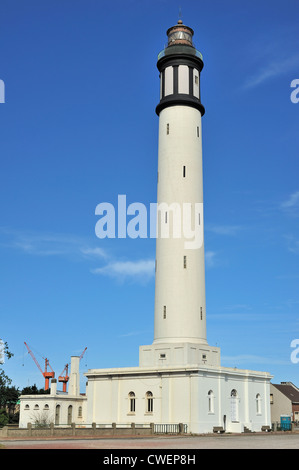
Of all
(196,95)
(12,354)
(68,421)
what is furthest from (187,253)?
(68,421)

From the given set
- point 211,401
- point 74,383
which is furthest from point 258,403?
point 74,383

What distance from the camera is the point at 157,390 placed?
48938mm

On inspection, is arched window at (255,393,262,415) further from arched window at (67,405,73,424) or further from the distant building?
the distant building

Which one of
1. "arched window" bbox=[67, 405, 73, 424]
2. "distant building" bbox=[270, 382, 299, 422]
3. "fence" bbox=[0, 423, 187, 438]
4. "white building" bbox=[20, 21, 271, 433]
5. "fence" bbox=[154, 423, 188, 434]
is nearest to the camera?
"fence" bbox=[0, 423, 187, 438]

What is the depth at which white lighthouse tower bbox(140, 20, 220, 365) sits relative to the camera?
1998 inches

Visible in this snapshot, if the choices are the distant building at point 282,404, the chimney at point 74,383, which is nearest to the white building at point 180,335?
the chimney at point 74,383

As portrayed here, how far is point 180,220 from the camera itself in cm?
5231

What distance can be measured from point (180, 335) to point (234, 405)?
8.14m

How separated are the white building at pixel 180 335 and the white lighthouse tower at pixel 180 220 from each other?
9 centimetres

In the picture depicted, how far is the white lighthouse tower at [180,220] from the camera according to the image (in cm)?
5075

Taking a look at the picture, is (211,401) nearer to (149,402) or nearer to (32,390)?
(149,402)

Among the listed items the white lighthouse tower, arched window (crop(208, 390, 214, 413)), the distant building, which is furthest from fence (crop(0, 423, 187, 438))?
the distant building

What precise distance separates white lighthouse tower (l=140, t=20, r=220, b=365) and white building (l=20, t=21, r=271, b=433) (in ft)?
0.28
